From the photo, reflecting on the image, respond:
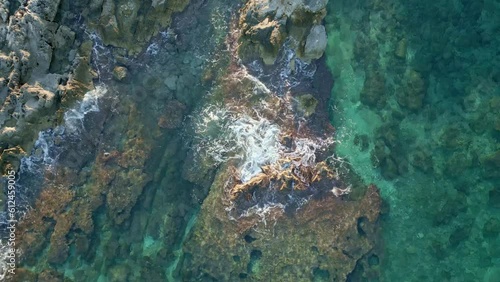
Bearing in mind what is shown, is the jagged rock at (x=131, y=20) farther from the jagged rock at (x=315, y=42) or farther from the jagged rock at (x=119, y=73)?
the jagged rock at (x=315, y=42)

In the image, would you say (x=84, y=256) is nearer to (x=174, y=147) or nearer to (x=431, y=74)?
(x=174, y=147)

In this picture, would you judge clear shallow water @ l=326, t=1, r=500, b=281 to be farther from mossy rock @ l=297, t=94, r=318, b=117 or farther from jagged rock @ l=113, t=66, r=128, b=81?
jagged rock @ l=113, t=66, r=128, b=81

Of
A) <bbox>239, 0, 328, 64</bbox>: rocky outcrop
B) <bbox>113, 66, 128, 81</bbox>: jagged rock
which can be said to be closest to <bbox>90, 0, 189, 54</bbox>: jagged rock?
<bbox>113, 66, 128, 81</bbox>: jagged rock

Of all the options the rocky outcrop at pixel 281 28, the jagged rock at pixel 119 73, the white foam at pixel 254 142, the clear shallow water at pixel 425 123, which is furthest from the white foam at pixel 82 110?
the clear shallow water at pixel 425 123

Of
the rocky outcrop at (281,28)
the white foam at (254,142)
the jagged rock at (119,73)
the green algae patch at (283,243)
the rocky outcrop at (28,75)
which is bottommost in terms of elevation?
the green algae patch at (283,243)

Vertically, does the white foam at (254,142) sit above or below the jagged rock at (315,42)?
below
